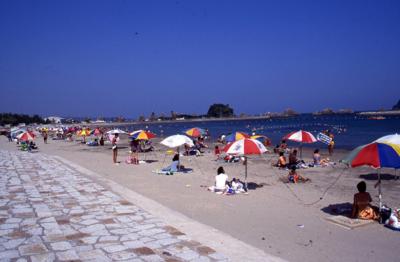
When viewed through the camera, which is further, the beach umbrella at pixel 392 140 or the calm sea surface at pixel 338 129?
the calm sea surface at pixel 338 129

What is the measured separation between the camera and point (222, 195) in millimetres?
9750

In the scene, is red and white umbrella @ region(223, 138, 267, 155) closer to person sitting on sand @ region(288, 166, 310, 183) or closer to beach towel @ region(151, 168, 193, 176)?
person sitting on sand @ region(288, 166, 310, 183)

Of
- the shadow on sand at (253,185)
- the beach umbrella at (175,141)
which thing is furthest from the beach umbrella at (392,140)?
the beach umbrella at (175,141)

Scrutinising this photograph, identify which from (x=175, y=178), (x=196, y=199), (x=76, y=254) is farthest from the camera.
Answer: (x=175, y=178)

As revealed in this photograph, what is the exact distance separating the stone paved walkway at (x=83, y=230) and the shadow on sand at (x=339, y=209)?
150 inches

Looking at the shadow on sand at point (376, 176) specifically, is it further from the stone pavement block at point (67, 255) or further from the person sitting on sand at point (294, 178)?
the stone pavement block at point (67, 255)

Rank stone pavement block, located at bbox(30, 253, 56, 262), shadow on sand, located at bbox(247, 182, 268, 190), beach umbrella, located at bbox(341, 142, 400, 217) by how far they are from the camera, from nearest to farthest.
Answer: stone pavement block, located at bbox(30, 253, 56, 262), beach umbrella, located at bbox(341, 142, 400, 217), shadow on sand, located at bbox(247, 182, 268, 190)

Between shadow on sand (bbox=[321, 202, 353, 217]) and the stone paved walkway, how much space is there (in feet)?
12.5

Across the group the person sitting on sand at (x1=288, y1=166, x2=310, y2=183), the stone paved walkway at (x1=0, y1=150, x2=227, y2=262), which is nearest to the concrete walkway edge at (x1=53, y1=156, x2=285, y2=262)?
the stone paved walkway at (x1=0, y1=150, x2=227, y2=262)

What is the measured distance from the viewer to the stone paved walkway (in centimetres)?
509

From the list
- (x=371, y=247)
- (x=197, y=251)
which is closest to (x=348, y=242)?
(x=371, y=247)

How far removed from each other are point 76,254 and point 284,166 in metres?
11.8

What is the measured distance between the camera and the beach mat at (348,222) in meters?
6.71

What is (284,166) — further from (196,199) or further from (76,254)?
(76,254)
